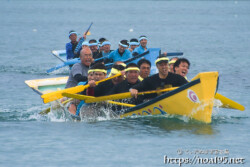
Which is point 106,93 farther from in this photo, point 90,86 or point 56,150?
point 56,150

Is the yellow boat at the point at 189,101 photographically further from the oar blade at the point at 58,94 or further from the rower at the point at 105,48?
the rower at the point at 105,48

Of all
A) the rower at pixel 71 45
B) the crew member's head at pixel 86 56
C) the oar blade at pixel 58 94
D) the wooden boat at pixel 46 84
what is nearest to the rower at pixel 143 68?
the crew member's head at pixel 86 56

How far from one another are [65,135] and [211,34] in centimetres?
4410

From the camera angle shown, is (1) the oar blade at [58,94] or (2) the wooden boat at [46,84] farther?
(2) the wooden boat at [46,84]

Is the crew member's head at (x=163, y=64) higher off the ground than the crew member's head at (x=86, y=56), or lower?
lower

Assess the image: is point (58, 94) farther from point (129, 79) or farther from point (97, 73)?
point (129, 79)

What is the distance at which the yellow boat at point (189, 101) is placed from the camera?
13.0 m

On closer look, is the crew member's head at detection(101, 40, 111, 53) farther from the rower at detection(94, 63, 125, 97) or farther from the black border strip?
the black border strip

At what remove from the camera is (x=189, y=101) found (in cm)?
1353

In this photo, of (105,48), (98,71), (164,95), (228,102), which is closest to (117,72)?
(98,71)

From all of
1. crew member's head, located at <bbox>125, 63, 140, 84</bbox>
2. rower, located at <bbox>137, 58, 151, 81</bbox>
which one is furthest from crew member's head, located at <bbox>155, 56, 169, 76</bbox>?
rower, located at <bbox>137, 58, 151, 81</bbox>

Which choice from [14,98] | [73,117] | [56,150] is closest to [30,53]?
[14,98]

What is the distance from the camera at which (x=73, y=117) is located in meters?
15.0

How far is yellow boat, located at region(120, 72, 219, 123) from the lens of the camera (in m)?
13.0
